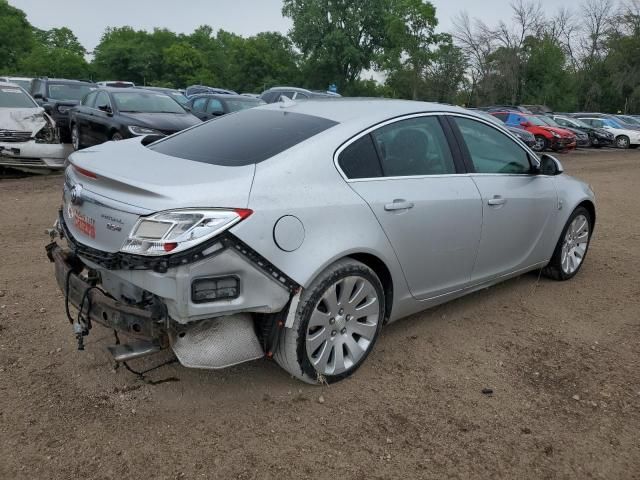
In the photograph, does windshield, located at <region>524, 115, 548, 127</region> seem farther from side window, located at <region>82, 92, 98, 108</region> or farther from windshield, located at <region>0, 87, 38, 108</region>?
windshield, located at <region>0, 87, 38, 108</region>

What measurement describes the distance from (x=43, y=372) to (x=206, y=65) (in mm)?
73626

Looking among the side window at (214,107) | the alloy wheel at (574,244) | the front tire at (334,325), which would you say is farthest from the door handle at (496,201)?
the side window at (214,107)

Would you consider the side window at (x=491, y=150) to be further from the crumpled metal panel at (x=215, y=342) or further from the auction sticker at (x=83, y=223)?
the auction sticker at (x=83, y=223)

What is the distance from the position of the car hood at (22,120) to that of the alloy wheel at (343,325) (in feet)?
26.4

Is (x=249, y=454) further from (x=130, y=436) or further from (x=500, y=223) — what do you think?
(x=500, y=223)

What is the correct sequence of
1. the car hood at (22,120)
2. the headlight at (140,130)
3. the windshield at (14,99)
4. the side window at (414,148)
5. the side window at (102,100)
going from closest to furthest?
the side window at (414,148) → the car hood at (22,120) → the headlight at (140,130) → the windshield at (14,99) → the side window at (102,100)

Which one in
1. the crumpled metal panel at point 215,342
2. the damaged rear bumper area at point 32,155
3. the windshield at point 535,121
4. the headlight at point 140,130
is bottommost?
the damaged rear bumper area at point 32,155

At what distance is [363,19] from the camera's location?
6131 cm

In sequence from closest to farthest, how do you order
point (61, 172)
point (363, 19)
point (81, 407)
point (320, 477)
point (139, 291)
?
point (320, 477) < point (139, 291) < point (81, 407) < point (61, 172) < point (363, 19)

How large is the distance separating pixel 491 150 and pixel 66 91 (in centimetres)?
1375

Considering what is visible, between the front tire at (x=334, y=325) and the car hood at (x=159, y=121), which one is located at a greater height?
the car hood at (x=159, y=121)

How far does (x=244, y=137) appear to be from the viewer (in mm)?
3465

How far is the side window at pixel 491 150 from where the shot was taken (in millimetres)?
4105

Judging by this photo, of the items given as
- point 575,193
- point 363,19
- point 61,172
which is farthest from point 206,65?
point 575,193
